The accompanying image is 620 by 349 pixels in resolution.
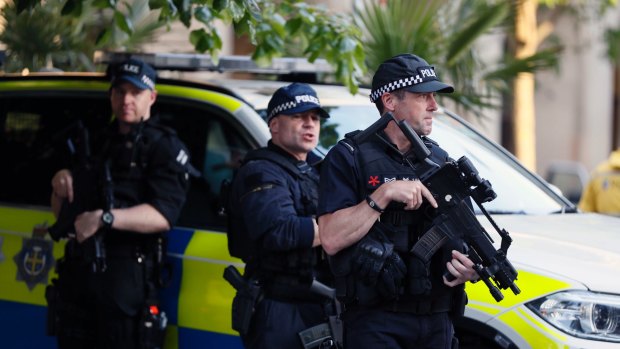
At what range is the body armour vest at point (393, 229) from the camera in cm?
420

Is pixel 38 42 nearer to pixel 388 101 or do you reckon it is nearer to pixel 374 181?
pixel 388 101

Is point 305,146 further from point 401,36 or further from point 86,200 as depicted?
point 401,36

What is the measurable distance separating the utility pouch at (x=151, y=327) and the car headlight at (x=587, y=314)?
180 centimetres

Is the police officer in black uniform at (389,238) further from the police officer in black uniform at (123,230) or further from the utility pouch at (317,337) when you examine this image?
the police officer in black uniform at (123,230)

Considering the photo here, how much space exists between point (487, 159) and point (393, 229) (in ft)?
6.27

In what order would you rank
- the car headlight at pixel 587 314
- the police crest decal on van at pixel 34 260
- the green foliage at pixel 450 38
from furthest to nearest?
the green foliage at pixel 450 38 → the police crest decal on van at pixel 34 260 → the car headlight at pixel 587 314

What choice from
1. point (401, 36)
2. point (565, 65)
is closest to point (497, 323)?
point (401, 36)

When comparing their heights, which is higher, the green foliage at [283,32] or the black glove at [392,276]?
the green foliage at [283,32]

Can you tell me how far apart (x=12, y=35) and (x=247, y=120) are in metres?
4.60

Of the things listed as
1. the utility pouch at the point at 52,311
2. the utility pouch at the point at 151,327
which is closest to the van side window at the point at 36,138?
the utility pouch at the point at 52,311

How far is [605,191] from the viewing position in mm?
8531

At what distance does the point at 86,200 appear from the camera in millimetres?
5652

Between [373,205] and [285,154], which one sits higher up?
[285,154]

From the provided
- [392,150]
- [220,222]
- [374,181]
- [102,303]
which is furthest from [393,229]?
[102,303]
